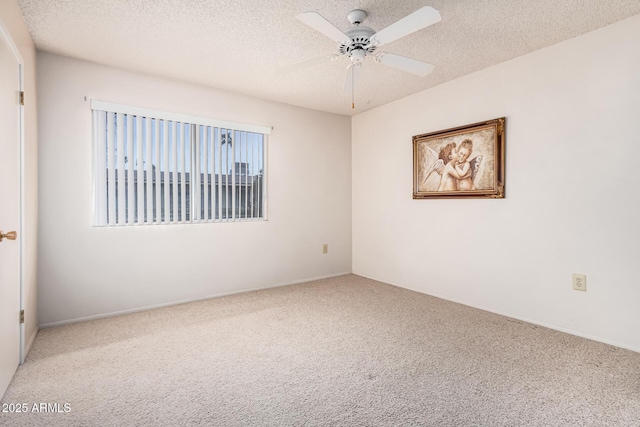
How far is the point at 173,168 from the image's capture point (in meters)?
3.31

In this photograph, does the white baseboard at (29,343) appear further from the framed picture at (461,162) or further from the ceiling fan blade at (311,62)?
the framed picture at (461,162)

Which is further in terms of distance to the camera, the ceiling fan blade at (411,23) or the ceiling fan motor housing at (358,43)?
the ceiling fan motor housing at (358,43)

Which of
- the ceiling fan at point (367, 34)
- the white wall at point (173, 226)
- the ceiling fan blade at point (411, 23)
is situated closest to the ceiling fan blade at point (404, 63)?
the ceiling fan at point (367, 34)

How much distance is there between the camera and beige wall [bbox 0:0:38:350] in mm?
2146

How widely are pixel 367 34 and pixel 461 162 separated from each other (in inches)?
69.7

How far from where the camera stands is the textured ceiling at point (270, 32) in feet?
6.92

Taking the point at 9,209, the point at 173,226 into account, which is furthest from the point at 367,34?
the point at 173,226

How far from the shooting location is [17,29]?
206 centimetres

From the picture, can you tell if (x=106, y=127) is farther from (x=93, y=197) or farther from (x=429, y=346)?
(x=429, y=346)

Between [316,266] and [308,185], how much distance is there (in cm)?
110

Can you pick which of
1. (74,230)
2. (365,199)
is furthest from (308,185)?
(74,230)

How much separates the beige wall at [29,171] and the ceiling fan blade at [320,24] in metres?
1.75

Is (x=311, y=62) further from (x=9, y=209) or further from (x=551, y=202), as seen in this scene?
(x=551, y=202)

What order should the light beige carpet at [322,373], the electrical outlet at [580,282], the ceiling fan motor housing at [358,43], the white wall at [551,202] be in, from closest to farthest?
the light beige carpet at [322,373] < the ceiling fan motor housing at [358,43] < the white wall at [551,202] < the electrical outlet at [580,282]
